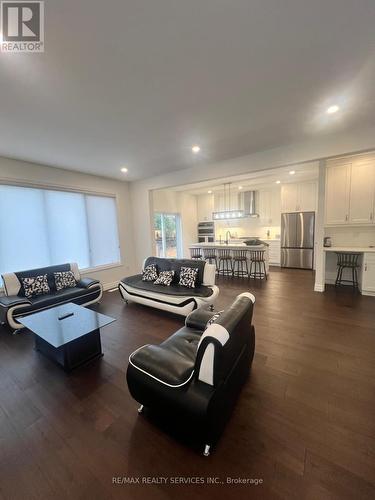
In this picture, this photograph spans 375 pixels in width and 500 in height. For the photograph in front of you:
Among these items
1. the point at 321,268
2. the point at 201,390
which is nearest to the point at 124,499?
the point at 201,390

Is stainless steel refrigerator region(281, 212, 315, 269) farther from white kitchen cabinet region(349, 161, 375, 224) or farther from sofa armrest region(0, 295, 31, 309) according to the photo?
sofa armrest region(0, 295, 31, 309)

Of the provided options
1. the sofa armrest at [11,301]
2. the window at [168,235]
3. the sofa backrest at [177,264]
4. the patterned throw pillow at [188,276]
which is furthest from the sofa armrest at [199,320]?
the window at [168,235]

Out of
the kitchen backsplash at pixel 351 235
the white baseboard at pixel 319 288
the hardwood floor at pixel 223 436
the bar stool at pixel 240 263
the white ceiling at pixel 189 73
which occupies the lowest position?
the hardwood floor at pixel 223 436

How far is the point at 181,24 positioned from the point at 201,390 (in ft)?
8.25

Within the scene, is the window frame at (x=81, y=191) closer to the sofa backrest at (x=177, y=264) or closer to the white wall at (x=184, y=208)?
the sofa backrest at (x=177, y=264)

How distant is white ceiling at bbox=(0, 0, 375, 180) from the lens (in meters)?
1.38

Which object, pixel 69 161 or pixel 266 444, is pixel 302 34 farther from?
pixel 69 161

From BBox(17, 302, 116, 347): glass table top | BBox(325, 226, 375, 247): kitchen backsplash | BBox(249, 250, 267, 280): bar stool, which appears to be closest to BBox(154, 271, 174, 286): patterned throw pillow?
BBox(17, 302, 116, 347): glass table top

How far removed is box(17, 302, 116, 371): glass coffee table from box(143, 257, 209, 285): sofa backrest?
1.80 meters

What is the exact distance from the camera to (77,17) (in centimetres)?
135

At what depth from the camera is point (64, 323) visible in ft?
8.24

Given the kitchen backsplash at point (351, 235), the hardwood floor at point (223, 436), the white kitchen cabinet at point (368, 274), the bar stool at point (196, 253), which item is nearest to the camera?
the hardwood floor at point (223, 436)

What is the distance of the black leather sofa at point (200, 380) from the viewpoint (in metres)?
1.36

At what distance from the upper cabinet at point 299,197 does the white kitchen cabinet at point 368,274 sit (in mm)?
2679
